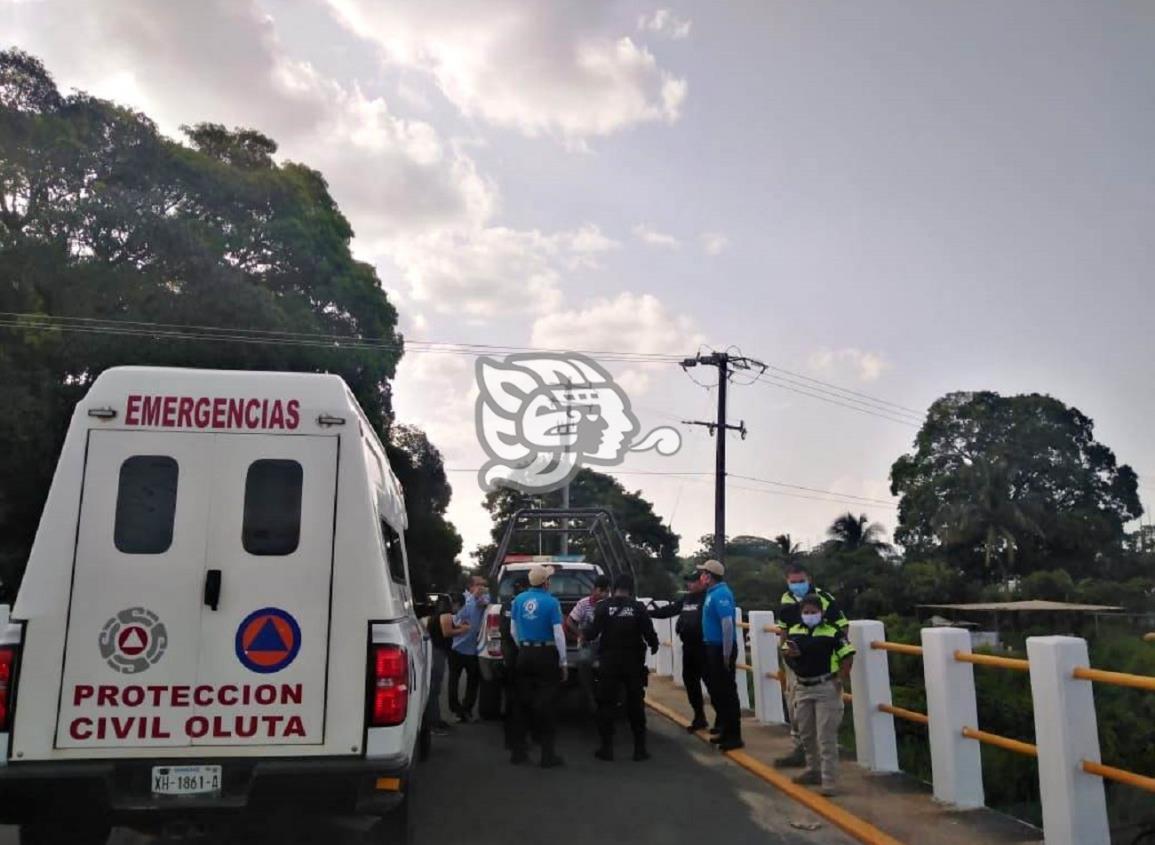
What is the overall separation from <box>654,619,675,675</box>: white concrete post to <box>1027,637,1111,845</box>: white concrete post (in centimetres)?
1157

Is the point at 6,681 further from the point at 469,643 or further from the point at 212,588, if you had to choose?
the point at 469,643

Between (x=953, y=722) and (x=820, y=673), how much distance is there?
1.04m

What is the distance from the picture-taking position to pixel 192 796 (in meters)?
5.20

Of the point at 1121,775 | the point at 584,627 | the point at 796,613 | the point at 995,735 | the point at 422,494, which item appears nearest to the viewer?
the point at 1121,775

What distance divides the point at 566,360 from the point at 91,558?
29.2 meters

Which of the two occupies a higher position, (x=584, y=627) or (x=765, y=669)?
(x=584, y=627)

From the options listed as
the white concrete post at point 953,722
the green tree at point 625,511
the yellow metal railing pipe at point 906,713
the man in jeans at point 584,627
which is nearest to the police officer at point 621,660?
the man in jeans at point 584,627

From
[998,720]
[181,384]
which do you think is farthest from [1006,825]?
[998,720]

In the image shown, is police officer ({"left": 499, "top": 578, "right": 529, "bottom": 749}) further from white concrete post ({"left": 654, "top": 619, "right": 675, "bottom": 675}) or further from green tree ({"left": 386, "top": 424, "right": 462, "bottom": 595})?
green tree ({"left": 386, "top": 424, "right": 462, "bottom": 595})

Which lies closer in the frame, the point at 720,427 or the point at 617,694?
the point at 617,694

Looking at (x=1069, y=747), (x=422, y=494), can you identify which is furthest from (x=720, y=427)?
(x=1069, y=747)

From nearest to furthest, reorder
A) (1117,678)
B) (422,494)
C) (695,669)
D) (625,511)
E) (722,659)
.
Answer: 1. (1117,678)
2. (722,659)
3. (695,669)
4. (422,494)
5. (625,511)

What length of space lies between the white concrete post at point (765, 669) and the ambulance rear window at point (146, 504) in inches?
296

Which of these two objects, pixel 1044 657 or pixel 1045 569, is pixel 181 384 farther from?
pixel 1045 569
